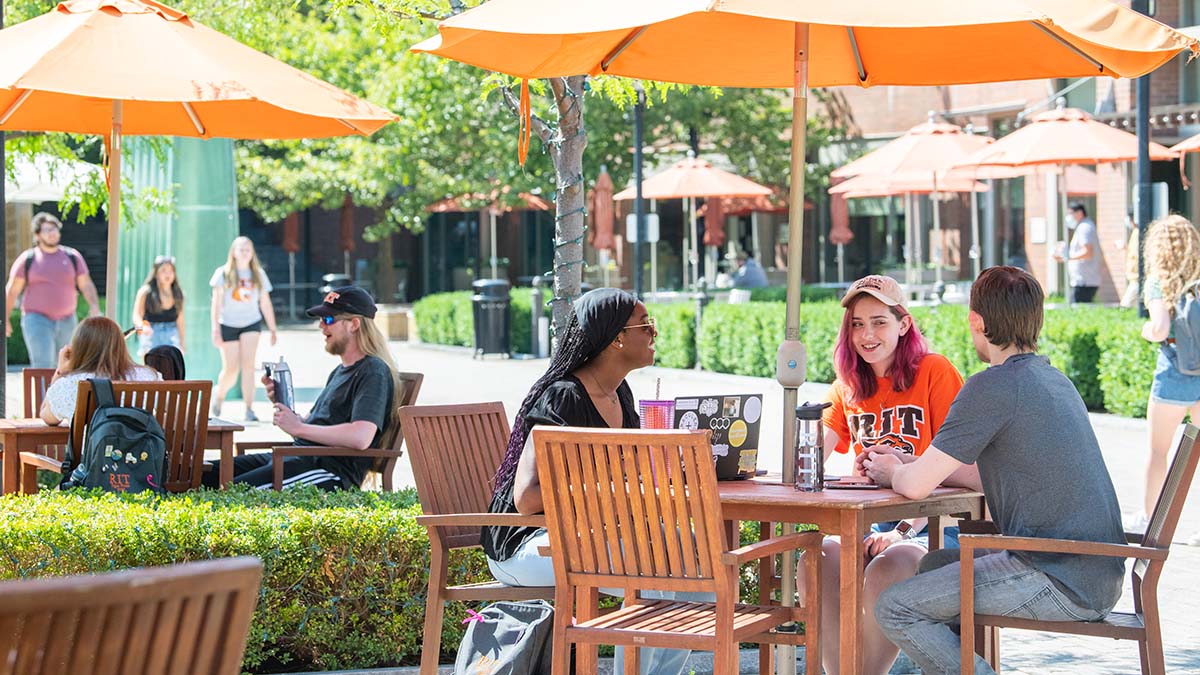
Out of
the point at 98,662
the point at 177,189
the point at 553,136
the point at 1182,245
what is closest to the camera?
the point at 98,662

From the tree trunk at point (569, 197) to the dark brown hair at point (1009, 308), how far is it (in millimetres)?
2851

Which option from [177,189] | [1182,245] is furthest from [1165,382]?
[177,189]

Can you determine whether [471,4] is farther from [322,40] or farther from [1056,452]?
[322,40]

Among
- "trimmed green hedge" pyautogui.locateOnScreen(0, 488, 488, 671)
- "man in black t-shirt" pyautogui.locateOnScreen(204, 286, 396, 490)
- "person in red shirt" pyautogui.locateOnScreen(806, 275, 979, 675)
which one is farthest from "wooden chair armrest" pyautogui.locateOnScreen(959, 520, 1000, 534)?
"man in black t-shirt" pyautogui.locateOnScreen(204, 286, 396, 490)

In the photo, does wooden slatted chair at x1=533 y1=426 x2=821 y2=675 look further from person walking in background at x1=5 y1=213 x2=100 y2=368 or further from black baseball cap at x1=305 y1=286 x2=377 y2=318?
person walking in background at x1=5 y1=213 x2=100 y2=368

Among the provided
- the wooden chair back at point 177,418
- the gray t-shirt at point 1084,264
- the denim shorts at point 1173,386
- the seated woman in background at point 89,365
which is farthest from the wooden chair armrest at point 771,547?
the gray t-shirt at point 1084,264

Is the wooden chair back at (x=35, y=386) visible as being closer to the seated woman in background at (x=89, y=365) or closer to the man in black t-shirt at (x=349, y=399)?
the seated woman in background at (x=89, y=365)

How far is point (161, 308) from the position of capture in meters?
13.9

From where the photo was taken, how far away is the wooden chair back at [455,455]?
5.48 m

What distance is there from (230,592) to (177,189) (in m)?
14.4

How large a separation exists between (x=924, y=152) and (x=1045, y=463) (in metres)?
16.1

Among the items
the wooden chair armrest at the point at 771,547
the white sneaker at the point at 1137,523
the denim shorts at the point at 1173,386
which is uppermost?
the denim shorts at the point at 1173,386

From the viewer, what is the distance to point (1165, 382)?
8.72 meters

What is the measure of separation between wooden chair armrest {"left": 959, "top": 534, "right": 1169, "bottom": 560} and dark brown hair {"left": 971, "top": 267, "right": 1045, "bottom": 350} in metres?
0.59
